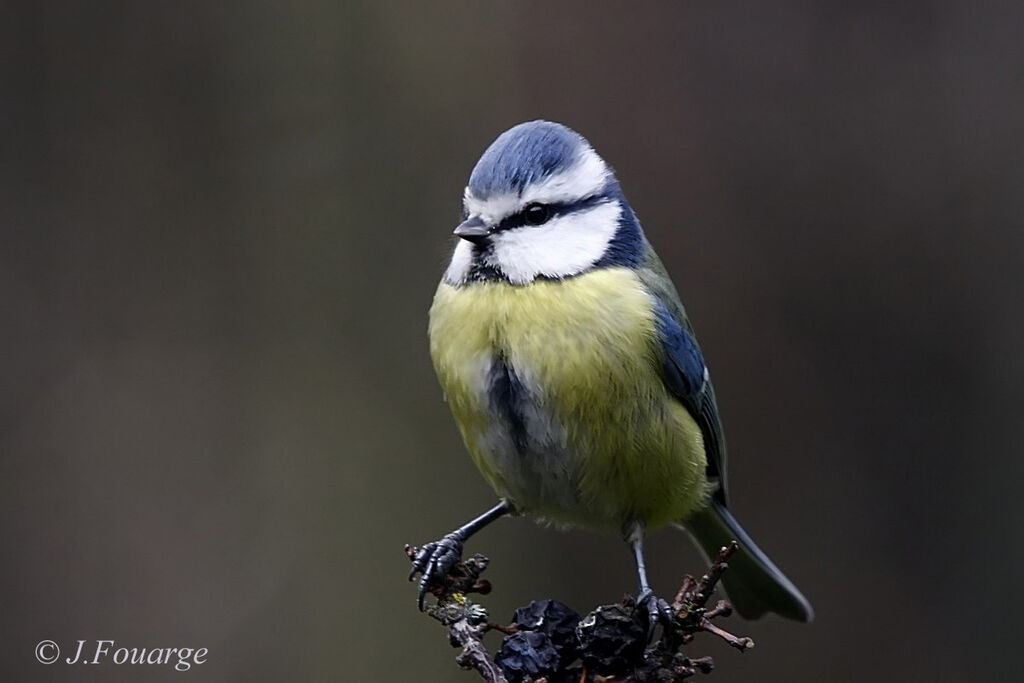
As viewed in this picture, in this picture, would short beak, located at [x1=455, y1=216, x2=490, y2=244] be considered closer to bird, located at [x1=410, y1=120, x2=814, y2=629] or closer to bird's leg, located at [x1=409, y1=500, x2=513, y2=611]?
bird, located at [x1=410, y1=120, x2=814, y2=629]

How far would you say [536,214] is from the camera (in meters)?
2.21

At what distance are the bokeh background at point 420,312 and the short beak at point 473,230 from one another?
1670 millimetres

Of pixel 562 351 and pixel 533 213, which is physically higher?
pixel 533 213

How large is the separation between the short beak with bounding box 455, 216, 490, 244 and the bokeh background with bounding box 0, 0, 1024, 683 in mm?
1670

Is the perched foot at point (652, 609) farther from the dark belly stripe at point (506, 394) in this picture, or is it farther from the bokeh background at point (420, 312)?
the bokeh background at point (420, 312)

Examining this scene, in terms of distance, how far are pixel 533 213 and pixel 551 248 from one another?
0.08 m

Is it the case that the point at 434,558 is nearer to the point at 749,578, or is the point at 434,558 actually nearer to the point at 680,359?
the point at 680,359

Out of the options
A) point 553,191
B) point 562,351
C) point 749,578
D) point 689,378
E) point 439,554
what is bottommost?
point 749,578

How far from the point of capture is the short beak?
7.03ft

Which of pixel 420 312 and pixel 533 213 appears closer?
pixel 533 213

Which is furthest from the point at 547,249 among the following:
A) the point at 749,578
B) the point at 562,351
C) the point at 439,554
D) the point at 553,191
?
the point at 749,578

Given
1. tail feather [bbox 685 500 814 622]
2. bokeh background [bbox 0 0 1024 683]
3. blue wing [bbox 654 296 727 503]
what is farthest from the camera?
bokeh background [bbox 0 0 1024 683]

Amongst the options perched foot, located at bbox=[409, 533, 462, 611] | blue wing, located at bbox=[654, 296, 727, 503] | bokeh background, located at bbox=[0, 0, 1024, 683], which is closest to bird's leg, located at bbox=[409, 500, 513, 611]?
perched foot, located at bbox=[409, 533, 462, 611]

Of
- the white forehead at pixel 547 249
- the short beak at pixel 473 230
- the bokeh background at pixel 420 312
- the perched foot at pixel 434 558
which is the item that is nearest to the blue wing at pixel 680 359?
the white forehead at pixel 547 249
